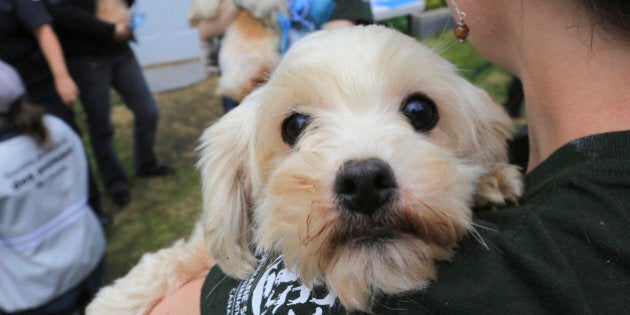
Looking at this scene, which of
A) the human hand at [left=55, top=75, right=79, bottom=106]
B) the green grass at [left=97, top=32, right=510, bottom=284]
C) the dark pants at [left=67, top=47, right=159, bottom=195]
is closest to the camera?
the human hand at [left=55, top=75, right=79, bottom=106]

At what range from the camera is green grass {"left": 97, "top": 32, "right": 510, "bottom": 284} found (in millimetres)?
4273

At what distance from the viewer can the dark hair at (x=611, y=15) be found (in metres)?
0.94

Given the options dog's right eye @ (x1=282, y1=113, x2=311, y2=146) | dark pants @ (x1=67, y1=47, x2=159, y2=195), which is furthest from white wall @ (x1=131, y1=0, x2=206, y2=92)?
dog's right eye @ (x1=282, y1=113, x2=311, y2=146)

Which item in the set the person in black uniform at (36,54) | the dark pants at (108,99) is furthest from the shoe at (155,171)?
the person in black uniform at (36,54)

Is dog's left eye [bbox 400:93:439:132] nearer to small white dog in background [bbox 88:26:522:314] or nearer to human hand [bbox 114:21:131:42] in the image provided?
small white dog in background [bbox 88:26:522:314]

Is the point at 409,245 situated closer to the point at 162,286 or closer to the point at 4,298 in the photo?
the point at 162,286

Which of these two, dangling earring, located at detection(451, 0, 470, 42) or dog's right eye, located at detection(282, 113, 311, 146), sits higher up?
dangling earring, located at detection(451, 0, 470, 42)

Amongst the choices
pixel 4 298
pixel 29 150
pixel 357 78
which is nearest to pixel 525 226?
pixel 357 78

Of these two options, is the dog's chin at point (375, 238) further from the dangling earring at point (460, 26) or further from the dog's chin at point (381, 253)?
the dangling earring at point (460, 26)

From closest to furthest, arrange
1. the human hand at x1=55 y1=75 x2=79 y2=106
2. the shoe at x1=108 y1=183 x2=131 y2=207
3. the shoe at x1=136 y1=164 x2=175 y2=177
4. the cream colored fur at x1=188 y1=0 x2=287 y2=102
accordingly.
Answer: the cream colored fur at x1=188 y1=0 x2=287 y2=102, the human hand at x1=55 y1=75 x2=79 y2=106, the shoe at x1=108 y1=183 x2=131 y2=207, the shoe at x1=136 y1=164 x2=175 y2=177

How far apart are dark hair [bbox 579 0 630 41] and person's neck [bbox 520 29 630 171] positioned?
33 millimetres

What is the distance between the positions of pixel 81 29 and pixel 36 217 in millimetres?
1741

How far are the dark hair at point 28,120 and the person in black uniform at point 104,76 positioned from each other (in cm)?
118

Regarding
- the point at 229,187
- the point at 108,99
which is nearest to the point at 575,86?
the point at 229,187
